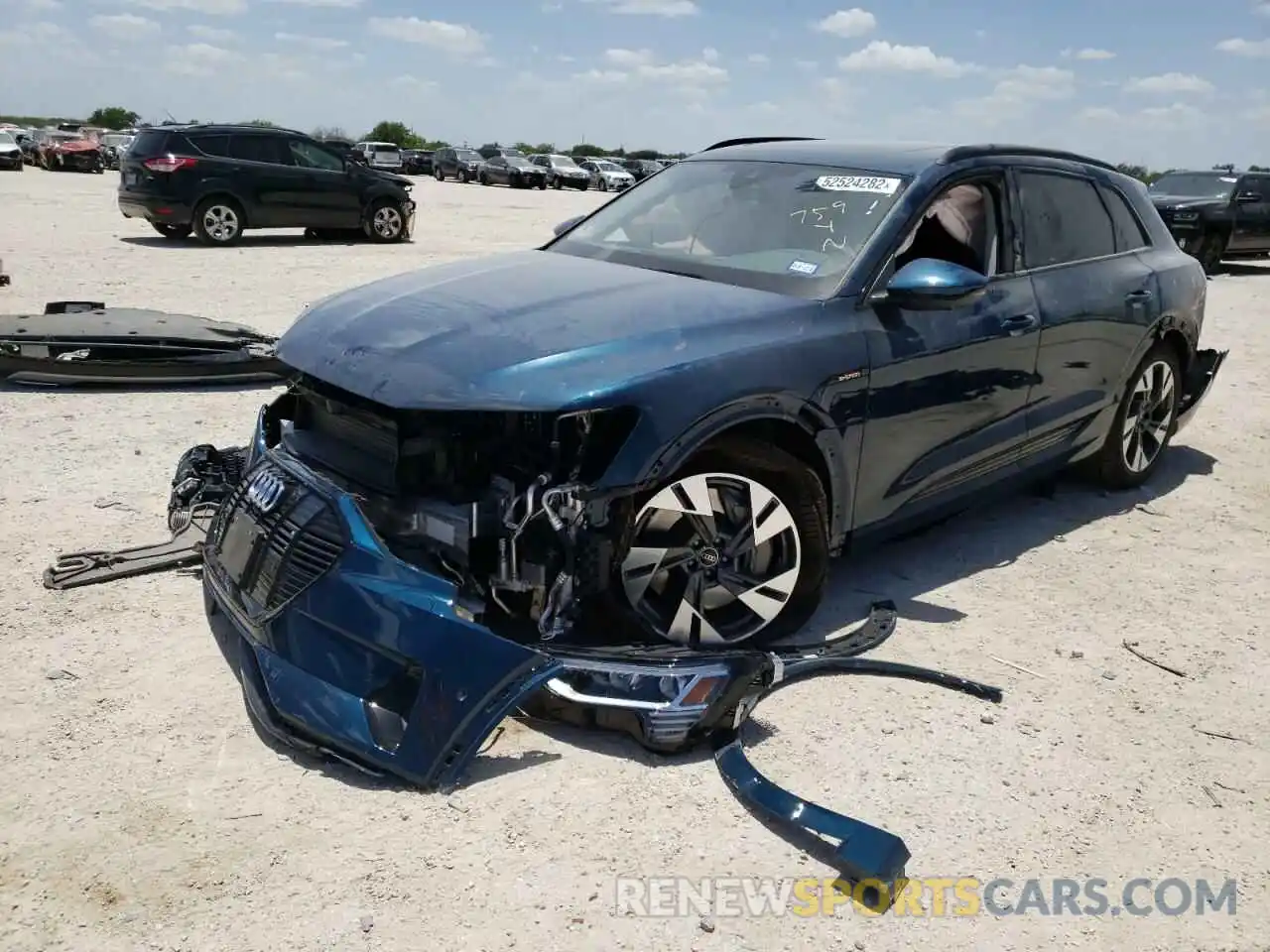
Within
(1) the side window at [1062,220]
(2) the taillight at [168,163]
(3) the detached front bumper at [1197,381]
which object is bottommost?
(3) the detached front bumper at [1197,381]

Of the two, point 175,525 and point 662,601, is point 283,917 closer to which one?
point 662,601

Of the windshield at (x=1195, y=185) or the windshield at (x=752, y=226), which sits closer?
the windshield at (x=752, y=226)

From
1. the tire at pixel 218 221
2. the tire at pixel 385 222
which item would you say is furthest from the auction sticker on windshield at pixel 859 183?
the tire at pixel 385 222

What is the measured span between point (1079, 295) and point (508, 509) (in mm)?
3113

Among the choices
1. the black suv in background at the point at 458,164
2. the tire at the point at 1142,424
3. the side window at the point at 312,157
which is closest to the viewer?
the tire at the point at 1142,424

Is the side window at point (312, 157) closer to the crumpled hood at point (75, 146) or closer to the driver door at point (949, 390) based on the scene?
the driver door at point (949, 390)

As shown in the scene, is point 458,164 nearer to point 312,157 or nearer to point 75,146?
point 75,146

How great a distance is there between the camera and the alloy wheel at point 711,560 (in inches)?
130

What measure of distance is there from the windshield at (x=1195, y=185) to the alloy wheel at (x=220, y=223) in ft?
50.5

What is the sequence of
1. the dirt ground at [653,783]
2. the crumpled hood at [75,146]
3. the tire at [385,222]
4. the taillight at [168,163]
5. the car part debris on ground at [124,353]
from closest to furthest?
1. the dirt ground at [653,783]
2. the car part debris on ground at [124,353]
3. the taillight at [168,163]
4. the tire at [385,222]
5. the crumpled hood at [75,146]

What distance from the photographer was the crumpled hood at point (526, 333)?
9.98 feet

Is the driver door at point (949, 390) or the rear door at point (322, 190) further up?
the rear door at point (322, 190)

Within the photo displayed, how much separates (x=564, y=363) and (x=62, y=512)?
2858 millimetres

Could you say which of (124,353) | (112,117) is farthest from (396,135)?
(124,353)
